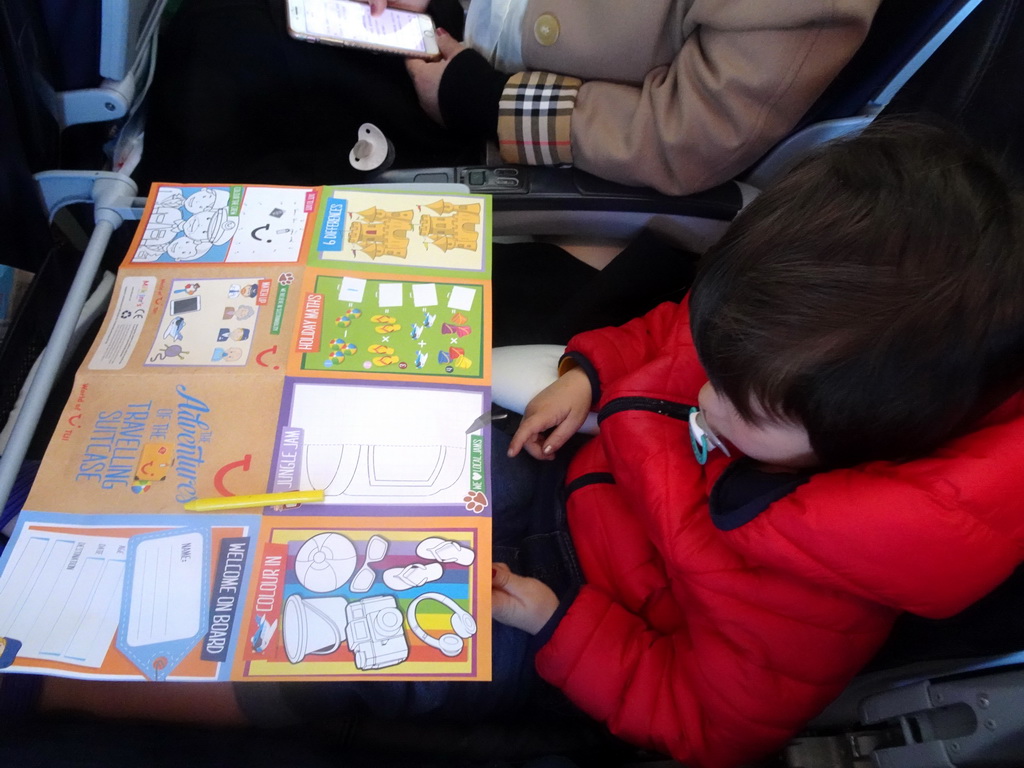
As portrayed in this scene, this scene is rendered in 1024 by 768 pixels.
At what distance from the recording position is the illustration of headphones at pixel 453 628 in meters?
0.55

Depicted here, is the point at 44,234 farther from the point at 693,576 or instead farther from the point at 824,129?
the point at 824,129

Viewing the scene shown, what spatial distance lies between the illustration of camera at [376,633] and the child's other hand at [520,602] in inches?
5.6

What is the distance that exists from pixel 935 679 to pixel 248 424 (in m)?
0.64

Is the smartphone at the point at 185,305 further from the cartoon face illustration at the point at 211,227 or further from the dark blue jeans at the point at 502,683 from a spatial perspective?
the dark blue jeans at the point at 502,683

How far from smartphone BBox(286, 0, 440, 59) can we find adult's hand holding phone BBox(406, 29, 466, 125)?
12 millimetres

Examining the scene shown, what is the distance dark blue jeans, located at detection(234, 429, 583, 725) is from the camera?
0.71m

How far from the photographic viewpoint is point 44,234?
2.89 feet

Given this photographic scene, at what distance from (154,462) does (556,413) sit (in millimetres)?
426

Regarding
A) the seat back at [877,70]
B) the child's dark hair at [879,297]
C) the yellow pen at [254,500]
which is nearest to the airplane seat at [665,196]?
the seat back at [877,70]

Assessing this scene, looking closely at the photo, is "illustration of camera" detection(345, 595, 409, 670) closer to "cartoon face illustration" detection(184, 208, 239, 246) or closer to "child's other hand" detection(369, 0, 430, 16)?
"cartoon face illustration" detection(184, 208, 239, 246)

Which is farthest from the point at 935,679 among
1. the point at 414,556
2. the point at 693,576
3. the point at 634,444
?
the point at 414,556

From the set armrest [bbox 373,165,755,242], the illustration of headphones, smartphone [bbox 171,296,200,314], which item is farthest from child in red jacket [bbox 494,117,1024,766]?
smartphone [bbox 171,296,200,314]

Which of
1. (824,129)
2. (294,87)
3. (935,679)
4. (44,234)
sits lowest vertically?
A: (935,679)

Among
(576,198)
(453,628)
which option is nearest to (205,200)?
(576,198)
